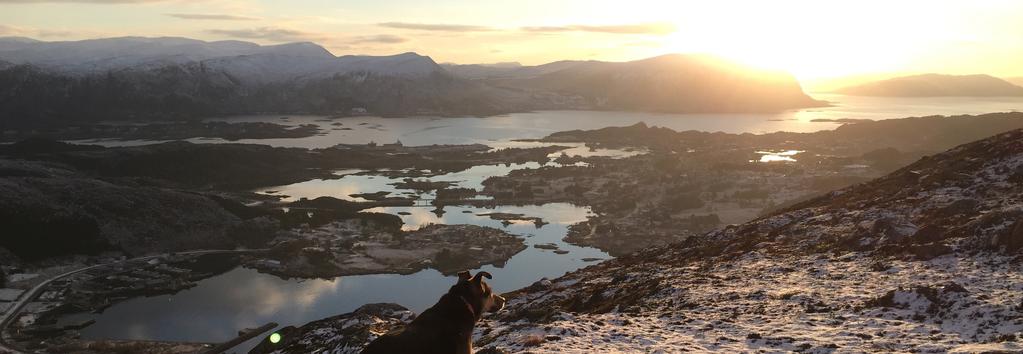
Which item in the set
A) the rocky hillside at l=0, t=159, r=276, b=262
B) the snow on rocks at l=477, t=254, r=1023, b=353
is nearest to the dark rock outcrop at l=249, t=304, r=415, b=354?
the snow on rocks at l=477, t=254, r=1023, b=353

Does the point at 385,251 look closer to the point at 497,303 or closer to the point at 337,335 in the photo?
the point at 337,335

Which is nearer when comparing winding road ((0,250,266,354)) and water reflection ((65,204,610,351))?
winding road ((0,250,266,354))

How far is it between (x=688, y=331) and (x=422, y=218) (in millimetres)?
98080

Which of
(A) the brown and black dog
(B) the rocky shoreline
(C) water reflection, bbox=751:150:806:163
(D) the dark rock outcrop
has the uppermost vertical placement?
(A) the brown and black dog

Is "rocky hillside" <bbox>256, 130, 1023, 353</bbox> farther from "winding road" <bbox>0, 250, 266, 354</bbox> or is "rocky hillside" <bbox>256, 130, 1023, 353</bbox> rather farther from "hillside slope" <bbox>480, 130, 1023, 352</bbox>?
"winding road" <bbox>0, 250, 266, 354</bbox>

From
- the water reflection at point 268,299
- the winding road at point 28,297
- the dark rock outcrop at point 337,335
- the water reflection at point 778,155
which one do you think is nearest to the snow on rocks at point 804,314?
the dark rock outcrop at point 337,335

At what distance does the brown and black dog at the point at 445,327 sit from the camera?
9641 mm

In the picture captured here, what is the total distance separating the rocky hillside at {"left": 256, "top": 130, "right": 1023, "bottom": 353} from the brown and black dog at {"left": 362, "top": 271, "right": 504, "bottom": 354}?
4.86m

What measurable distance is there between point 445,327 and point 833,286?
44.5ft

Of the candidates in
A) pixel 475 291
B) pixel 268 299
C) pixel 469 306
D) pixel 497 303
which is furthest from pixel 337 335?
pixel 268 299

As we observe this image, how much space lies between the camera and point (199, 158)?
518ft

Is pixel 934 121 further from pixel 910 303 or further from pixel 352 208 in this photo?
pixel 910 303

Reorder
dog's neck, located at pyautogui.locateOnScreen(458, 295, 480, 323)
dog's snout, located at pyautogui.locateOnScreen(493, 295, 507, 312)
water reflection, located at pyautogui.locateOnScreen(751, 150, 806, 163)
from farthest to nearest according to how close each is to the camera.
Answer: water reflection, located at pyautogui.locateOnScreen(751, 150, 806, 163)
dog's snout, located at pyautogui.locateOnScreen(493, 295, 507, 312)
dog's neck, located at pyautogui.locateOnScreen(458, 295, 480, 323)

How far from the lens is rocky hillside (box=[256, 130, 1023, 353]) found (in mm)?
14781
